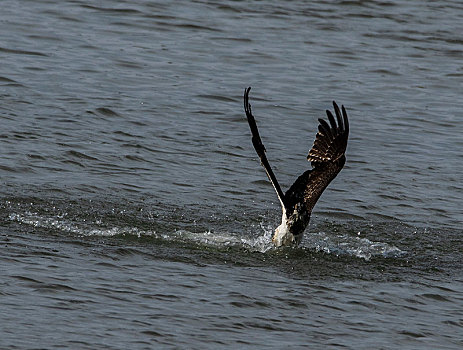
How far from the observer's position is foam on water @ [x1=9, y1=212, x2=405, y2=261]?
8656 millimetres

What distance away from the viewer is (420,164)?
471 inches

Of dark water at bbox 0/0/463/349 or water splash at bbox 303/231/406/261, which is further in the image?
water splash at bbox 303/231/406/261

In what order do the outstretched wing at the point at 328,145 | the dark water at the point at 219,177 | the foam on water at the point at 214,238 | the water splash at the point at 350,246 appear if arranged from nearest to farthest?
the dark water at the point at 219,177 → the outstretched wing at the point at 328,145 → the foam on water at the point at 214,238 → the water splash at the point at 350,246

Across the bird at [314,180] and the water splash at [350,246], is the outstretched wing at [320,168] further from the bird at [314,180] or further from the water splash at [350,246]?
the water splash at [350,246]

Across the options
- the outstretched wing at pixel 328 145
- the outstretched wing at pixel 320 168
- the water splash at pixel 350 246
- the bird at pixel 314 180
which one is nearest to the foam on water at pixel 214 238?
the water splash at pixel 350 246

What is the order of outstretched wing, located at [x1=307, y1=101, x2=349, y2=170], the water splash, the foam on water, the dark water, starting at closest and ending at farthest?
the dark water
outstretched wing, located at [x1=307, y1=101, x2=349, y2=170]
the foam on water
the water splash

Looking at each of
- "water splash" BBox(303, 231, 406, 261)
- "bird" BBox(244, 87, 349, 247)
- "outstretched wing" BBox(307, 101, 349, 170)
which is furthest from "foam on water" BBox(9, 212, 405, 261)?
"outstretched wing" BBox(307, 101, 349, 170)

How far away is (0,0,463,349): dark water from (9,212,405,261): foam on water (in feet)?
0.10

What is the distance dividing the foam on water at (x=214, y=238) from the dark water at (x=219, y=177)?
0.03 m

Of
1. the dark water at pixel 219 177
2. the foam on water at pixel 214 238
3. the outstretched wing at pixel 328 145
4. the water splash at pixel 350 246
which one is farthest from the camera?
the water splash at pixel 350 246

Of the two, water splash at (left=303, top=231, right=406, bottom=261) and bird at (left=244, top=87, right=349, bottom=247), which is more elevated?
bird at (left=244, top=87, right=349, bottom=247)

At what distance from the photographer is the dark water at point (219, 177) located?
7.07 metres

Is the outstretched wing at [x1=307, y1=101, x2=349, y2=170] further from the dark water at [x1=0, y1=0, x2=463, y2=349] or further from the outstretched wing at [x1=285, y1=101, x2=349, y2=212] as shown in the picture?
the dark water at [x1=0, y1=0, x2=463, y2=349]

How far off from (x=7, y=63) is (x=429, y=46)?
6.86 metres
